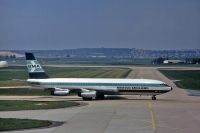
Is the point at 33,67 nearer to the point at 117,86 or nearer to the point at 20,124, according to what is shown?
the point at 117,86

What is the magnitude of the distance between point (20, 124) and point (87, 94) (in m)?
36.4

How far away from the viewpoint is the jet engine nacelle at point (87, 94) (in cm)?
8175

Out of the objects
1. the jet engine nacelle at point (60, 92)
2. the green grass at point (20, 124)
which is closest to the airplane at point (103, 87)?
the jet engine nacelle at point (60, 92)

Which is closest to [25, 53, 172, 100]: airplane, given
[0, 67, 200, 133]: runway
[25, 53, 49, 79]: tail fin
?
[25, 53, 49, 79]: tail fin

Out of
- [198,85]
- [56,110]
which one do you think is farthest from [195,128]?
[198,85]

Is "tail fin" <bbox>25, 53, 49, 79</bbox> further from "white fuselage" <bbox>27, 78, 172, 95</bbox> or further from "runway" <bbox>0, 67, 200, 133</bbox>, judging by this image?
"runway" <bbox>0, 67, 200, 133</bbox>

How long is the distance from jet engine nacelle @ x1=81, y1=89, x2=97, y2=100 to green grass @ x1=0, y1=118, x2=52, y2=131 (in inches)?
1295

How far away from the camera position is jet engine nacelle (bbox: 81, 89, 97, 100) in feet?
268

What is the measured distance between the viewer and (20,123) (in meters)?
46.4

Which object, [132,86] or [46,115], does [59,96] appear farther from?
[46,115]

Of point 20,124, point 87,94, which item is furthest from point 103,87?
point 20,124

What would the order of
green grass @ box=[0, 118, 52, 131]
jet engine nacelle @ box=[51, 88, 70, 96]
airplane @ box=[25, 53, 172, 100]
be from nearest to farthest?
green grass @ box=[0, 118, 52, 131], airplane @ box=[25, 53, 172, 100], jet engine nacelle @ box=[51, 88, 70, 96]

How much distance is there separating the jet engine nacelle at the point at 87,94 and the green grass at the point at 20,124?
32.9 metres

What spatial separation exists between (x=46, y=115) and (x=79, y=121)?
6.91 m
